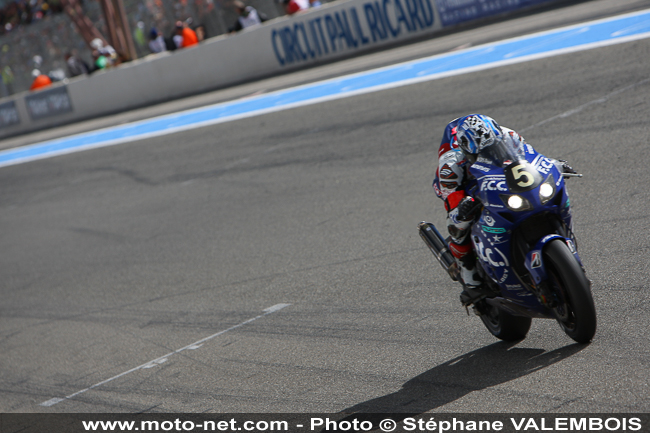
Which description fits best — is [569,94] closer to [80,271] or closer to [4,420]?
[80,271]

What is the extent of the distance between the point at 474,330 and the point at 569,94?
228 inches

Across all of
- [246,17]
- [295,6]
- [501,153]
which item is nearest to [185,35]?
[246,17]

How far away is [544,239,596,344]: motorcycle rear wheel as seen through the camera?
4.08m

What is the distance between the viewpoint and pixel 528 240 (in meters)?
4.43

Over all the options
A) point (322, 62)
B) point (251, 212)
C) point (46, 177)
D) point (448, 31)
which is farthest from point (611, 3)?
point (46, 177)

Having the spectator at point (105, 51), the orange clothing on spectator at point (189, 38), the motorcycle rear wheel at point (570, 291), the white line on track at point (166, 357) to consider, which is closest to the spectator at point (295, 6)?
the orange clothing on spectator at point (189, 38)

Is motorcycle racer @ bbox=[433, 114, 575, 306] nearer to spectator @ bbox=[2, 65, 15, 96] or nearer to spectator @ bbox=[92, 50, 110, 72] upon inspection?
spectator @ bbox=[92, 50, 110, 72]

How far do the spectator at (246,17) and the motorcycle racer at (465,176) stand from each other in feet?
56.6

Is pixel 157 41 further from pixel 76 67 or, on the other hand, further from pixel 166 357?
pixel 166 357

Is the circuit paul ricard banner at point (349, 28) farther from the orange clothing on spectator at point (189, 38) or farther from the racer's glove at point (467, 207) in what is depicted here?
the racer's glove at point (467, 207)

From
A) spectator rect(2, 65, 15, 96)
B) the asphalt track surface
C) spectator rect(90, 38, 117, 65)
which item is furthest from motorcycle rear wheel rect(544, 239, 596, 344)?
spectator rect(2, 65, 15, 96)

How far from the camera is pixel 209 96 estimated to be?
20.6 metres

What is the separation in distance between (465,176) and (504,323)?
1.06m

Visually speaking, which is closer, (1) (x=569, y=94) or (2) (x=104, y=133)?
(1) (x=569, y=94)
